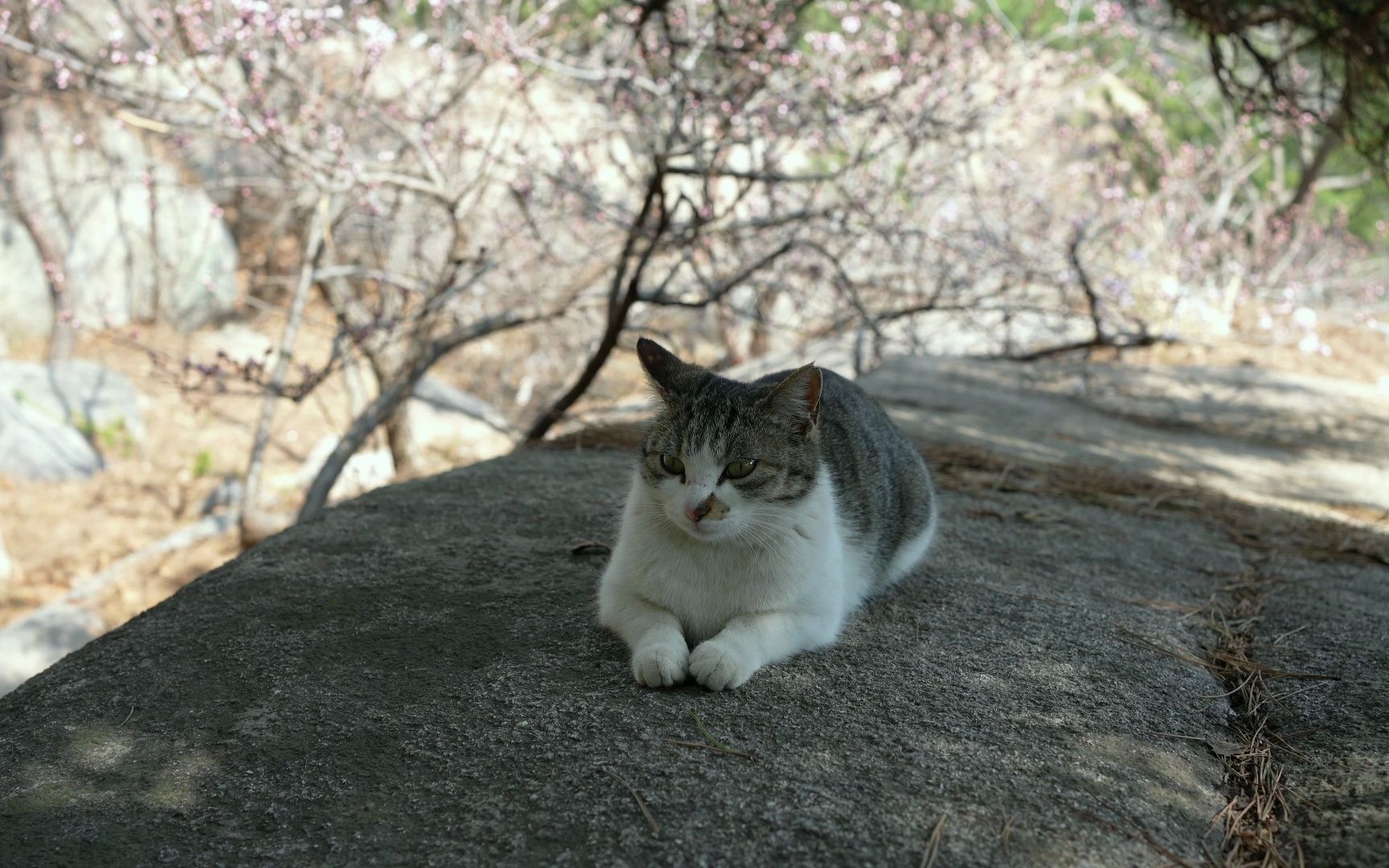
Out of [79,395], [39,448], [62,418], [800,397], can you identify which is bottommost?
[39,448]

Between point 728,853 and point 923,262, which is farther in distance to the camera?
point 923,262

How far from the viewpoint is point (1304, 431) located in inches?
228

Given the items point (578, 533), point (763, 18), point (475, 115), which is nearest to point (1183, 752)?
point (578, 533)

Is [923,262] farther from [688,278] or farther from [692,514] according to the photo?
[692,514]

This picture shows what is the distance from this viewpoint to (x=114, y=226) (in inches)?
389

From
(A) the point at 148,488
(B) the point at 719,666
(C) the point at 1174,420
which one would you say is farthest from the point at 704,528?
(A) the point at 148,488

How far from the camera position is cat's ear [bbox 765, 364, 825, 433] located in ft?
6.86

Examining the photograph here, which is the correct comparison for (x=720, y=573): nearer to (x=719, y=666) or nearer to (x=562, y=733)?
(x=719, y=666)

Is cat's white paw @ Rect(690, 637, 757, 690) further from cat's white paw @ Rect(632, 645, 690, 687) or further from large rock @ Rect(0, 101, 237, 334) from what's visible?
large rock @ Rect(0, 101, 237, 334)

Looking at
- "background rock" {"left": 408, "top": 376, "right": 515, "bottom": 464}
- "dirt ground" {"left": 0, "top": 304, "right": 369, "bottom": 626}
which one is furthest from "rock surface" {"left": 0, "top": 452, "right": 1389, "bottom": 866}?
"background rock" {"left": 408, "top": 376, "right": 515, "bottom": 464}

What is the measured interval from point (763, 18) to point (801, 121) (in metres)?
1.10

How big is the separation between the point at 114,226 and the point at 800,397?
32.8 ft

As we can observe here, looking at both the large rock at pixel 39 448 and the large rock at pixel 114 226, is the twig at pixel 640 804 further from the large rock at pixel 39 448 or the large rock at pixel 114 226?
the large rock at pixel 114 226

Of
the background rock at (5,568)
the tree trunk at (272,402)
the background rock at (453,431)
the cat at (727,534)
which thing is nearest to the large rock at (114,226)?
the background rock at (453,431)
